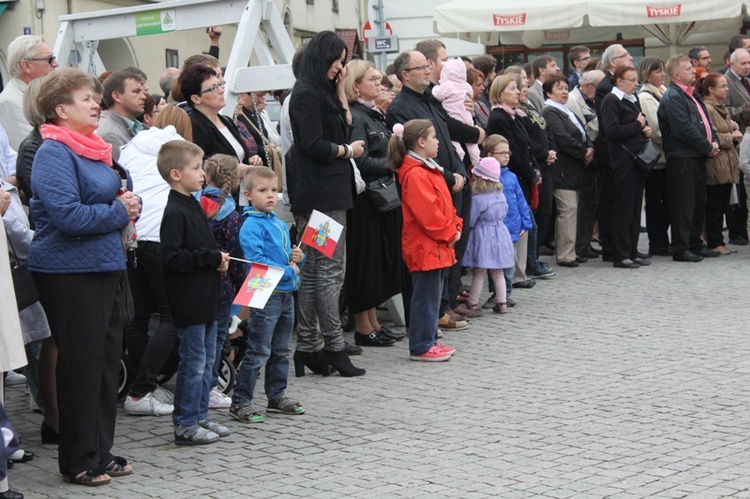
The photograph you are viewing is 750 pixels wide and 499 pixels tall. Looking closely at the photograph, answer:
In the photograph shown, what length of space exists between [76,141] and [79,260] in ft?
1.79

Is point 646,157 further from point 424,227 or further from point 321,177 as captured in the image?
point 321,177

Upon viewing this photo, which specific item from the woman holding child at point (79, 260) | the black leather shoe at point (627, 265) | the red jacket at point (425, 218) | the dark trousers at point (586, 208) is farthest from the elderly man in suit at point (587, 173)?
the woman holding child at point (79, 260)

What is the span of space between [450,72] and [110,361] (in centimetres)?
505

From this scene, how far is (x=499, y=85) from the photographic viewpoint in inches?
465

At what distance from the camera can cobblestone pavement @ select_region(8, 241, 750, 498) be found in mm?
5602

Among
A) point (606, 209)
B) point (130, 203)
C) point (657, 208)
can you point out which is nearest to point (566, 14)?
point (657, 208)

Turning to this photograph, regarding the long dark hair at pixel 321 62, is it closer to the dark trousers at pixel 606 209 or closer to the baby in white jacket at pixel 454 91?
the baby in white jacket at pixel 454 91

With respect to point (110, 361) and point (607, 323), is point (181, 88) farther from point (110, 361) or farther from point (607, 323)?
point (607, 323)

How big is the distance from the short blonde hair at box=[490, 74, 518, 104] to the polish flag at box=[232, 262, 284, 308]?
18.5 feet

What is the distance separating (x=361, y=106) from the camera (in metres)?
9.05

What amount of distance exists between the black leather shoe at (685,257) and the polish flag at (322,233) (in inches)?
271

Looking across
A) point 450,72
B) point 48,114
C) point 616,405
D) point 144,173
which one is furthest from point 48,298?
point 450,72

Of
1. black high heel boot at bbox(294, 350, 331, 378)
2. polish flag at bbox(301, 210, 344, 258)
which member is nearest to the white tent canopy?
black high heel boot at bbox(294, 350, 331, 378)

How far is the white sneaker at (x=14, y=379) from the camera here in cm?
848
